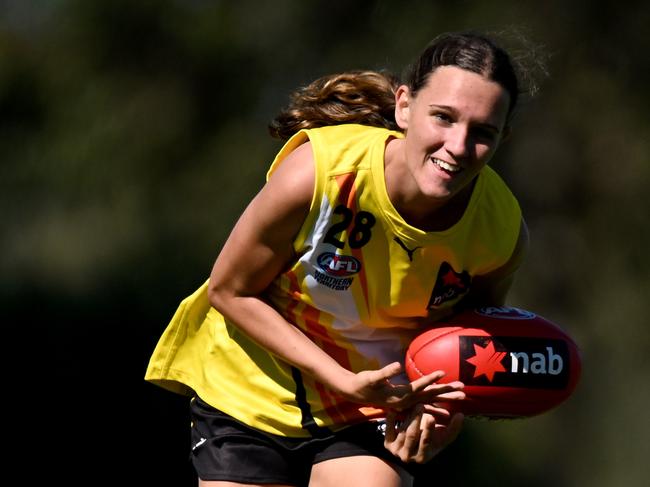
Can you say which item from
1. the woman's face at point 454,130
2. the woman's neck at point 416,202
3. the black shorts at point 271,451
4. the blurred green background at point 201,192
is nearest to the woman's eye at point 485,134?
the woman's face at point 454,130

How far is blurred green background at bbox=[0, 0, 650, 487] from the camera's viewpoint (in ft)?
16.7

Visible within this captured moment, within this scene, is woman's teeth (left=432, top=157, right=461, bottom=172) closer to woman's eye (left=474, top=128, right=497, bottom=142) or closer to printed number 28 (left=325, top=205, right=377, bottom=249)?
woman's eye (left=474, top=128, right=497, bottom=142)

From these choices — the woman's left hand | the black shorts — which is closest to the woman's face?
the woman's left hand

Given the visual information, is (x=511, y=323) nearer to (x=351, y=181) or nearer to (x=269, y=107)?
(x=351, y=181)

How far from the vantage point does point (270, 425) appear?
2877mm

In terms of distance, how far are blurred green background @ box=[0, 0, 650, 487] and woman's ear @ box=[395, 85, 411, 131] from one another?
2.57m

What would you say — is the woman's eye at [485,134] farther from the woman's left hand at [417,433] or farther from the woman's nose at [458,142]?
the woman's left hand at [417,433]

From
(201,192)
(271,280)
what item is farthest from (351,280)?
(201,192)

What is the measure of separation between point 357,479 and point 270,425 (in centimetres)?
25

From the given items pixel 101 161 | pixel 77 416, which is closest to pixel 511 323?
pixel 77 416

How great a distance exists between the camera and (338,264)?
2.72 m

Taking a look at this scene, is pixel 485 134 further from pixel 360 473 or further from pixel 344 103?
pixel 360 473

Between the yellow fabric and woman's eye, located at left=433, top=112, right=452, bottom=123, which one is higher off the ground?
woman's eye, located at left=433, top=112, right=452, bottom=123

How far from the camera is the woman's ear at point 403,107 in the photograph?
2.73 meters
